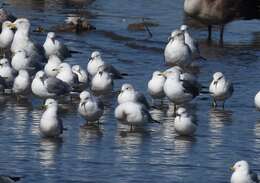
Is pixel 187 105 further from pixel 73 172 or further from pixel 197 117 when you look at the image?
pixel 73 172

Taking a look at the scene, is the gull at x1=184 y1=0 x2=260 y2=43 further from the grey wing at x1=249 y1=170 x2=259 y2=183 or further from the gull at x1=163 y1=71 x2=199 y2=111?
the grey wing at x1=249 y1=170 x2=259 y2=183

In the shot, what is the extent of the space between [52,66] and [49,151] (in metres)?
5.95

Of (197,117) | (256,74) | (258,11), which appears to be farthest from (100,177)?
(258,11)

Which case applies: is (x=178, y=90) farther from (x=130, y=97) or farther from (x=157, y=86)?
(x=130, y=97)

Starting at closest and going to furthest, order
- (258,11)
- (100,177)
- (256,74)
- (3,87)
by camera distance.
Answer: (100,177) → (3,87) → (256,74) → (258,11)

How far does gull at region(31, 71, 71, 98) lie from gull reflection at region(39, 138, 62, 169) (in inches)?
104

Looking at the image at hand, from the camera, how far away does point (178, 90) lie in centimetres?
1906

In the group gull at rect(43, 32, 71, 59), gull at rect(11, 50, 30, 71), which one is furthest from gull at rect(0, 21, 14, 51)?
gull at rect(11, 50, 30, 71)

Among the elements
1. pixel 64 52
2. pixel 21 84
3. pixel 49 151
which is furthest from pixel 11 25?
pixel 49 151

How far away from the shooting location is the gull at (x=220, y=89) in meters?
19.5

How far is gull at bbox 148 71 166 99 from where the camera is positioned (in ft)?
64.6

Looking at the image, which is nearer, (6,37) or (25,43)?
(25,43)

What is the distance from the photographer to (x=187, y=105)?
1958cm

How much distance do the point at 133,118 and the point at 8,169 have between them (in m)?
3.01
